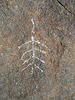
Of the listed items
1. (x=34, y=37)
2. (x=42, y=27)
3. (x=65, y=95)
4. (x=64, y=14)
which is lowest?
(x=65, y=95)

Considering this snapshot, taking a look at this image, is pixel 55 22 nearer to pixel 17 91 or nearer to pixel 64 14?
pixel 64 14

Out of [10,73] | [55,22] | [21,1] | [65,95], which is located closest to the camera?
[21,1]

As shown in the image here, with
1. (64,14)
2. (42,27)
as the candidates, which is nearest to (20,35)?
(42,27)

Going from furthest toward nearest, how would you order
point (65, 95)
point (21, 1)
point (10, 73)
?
point (65, 95) < point (10, 73) < point (21, 1)

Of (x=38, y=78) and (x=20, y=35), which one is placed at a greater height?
(x=20, y=35)

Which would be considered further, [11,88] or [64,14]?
[11,88]

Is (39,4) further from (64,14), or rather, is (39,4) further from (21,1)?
(64,14)
